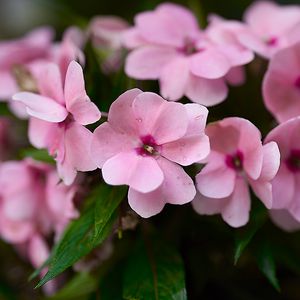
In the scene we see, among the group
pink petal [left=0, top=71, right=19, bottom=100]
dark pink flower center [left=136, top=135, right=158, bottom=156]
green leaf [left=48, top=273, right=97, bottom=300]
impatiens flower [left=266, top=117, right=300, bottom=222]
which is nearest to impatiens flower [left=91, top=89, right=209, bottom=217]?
dark pink flower center [left=136, top=135, right=158, bottom=156]

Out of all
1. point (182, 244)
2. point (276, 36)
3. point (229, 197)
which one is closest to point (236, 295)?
point (182, 244)

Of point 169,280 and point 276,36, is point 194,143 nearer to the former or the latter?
point 169,280

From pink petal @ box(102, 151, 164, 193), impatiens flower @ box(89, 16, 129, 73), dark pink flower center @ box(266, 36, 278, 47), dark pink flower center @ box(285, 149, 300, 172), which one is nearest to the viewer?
pink petal @ box(102, 151, 164, 193)

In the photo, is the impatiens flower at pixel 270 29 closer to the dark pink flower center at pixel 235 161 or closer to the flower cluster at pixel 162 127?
the flower cluster at pixel 162 127

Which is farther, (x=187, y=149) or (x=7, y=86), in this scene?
(x=7, y=86)

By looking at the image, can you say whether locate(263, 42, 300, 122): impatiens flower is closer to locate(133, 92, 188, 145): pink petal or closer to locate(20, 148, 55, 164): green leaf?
locate(133, 92, 188, 145): pink petal

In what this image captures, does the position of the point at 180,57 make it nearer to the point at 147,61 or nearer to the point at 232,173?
the point at 147,61

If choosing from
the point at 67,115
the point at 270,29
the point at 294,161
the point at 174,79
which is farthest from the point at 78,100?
the point at 270,29
